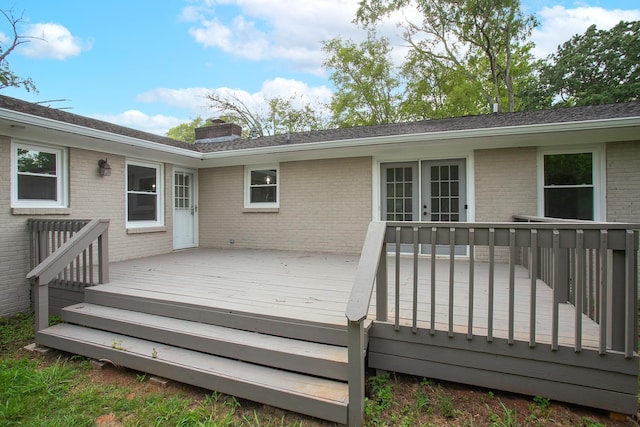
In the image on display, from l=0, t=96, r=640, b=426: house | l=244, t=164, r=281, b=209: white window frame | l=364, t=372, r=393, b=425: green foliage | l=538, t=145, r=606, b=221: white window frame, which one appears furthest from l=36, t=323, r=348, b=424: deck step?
l=538, t=145, r=606, b=221: white window frame

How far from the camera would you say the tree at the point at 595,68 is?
1757 centimetres

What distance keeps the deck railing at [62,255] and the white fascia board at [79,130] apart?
1369 millimetres

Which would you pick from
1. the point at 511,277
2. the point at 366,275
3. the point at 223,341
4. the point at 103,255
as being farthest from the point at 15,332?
the point at 511,277

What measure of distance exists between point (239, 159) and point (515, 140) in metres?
5.64

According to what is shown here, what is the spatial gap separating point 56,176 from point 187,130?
27.4 meters

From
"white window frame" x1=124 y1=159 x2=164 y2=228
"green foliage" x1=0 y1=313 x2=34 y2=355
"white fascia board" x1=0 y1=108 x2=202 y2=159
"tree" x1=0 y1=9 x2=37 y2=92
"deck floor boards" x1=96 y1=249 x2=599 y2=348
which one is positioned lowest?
"green foliage" x1=0 y1=313 x2=34 y2=355

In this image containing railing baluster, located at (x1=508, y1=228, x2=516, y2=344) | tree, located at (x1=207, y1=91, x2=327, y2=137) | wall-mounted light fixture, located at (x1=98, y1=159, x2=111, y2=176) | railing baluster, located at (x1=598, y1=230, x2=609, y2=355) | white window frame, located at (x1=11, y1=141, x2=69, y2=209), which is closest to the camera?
railing baluster, located at (x1=598, y1=230, x2=609, y2=355)

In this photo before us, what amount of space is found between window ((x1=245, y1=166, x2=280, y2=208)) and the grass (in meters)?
5.33

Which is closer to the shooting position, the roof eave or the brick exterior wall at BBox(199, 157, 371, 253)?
the roof eave

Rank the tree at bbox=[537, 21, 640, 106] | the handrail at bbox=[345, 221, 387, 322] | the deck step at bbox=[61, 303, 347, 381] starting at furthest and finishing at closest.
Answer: the tree at bbox=[537, 21, 640, 106], the deck step at bbox=[61, 303, 347, 381], the handrail at bbox=[345, 221, 387, 322]

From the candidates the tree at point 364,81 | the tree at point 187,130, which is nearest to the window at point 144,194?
the tree at point 364,81

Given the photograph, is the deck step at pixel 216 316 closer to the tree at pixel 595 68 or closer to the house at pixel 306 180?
the house at pixel 306 180

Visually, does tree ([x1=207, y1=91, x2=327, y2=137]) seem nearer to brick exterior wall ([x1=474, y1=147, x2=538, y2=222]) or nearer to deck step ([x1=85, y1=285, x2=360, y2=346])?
brick exterior wall ([x1=474, y1=147, x2=538, y2=222])

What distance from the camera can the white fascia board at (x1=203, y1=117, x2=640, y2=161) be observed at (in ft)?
15.7
